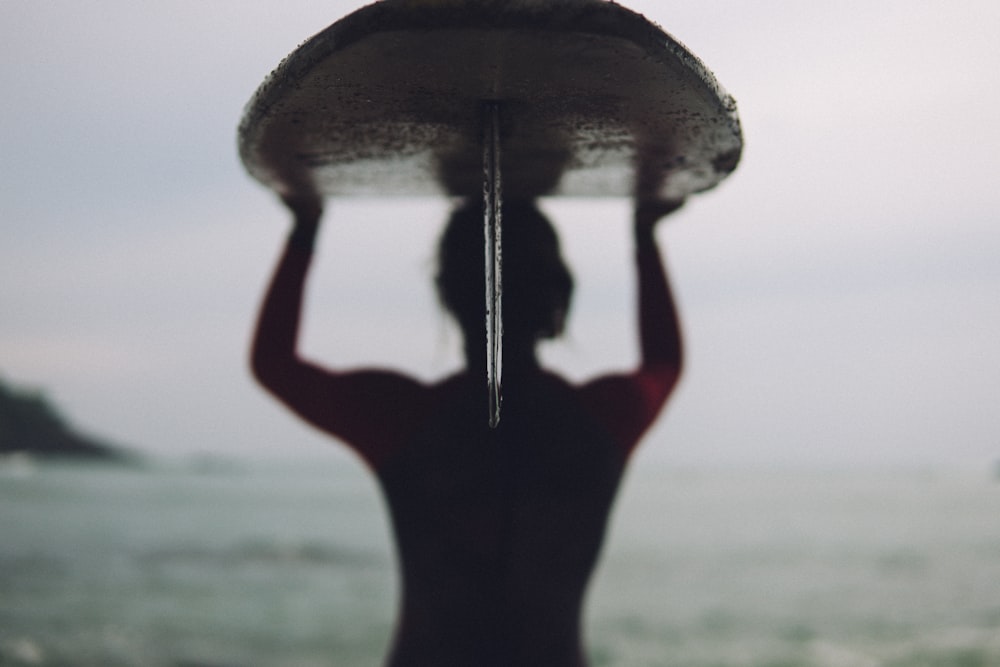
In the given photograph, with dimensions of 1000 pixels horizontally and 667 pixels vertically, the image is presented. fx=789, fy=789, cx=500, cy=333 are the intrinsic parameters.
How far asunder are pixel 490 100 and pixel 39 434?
50.4 m

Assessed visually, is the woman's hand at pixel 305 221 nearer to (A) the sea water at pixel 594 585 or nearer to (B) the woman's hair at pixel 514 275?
(B) the woman's hair at pixel 514 275

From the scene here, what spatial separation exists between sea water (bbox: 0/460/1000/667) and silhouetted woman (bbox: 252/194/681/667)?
2.67m

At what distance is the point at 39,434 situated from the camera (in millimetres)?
44125

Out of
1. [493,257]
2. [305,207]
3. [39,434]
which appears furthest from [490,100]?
[39,434]

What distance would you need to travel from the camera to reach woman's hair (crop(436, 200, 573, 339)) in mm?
1653

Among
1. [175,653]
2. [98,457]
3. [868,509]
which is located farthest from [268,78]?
[98,457]

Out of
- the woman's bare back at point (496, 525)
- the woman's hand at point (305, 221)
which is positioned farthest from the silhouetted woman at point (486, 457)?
the woman's hand at point (305, 221)

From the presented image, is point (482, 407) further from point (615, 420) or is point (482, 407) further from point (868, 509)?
point (868, 509)

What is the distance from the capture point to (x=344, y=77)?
1.13 m

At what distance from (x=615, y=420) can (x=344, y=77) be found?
92 cm

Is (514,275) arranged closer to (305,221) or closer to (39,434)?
(305,221)

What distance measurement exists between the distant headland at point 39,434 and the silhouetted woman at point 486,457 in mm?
43720

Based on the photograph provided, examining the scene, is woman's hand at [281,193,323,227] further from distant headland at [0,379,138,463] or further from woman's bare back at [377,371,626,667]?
distant headland at [0,379,138,463]

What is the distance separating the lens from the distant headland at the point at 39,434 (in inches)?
1651
